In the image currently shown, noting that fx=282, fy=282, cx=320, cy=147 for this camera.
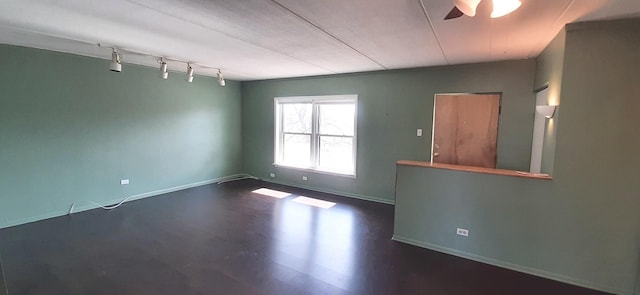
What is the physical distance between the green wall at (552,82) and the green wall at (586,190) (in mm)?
76

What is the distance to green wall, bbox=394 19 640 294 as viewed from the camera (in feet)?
7.75

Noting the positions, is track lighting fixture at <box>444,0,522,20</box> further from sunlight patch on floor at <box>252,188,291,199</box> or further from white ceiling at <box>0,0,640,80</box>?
sunlight patch on floor at <box>252,188,291,199</box>

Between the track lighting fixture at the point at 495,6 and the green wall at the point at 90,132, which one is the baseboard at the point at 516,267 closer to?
the track lighting fixture at the point at 495,6

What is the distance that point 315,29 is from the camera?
2.67 metres

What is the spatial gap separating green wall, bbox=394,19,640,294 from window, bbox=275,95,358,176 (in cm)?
281

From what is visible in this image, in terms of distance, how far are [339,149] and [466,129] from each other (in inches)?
89.9

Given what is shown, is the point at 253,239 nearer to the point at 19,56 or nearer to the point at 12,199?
the point at 12,199

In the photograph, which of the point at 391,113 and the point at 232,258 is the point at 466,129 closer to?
the point at 391,113

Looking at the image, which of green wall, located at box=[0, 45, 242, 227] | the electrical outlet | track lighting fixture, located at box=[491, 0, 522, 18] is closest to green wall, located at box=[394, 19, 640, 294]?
the electrical outlet

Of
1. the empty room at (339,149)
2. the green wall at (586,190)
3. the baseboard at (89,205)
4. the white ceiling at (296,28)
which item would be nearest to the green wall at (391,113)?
the empty room at (339,149)

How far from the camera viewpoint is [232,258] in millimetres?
2980

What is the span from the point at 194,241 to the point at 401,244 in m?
2.47

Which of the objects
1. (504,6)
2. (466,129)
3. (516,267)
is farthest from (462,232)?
(504,6)

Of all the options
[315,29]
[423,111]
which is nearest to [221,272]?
[315,29]
